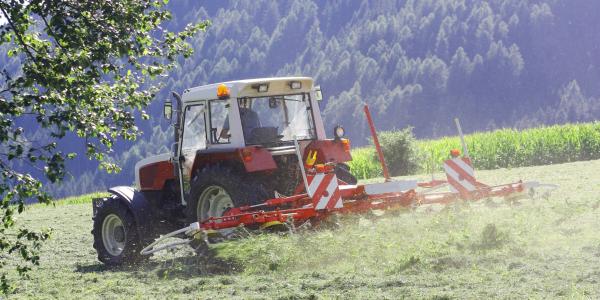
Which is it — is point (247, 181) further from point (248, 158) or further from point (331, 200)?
point (331, 200)

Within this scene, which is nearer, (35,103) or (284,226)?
(35,103)

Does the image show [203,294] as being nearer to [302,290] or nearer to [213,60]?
[302,290]

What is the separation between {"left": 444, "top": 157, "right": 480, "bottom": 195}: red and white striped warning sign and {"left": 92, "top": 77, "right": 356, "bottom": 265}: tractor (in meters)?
1.20

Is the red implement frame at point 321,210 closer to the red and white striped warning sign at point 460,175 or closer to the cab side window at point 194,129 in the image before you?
the red and white striped warning sign at point 460,175

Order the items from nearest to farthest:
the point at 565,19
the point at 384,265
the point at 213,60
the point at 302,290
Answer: the point at 302,290
the point at 384,265
the point at 565,19
the point at 213,60

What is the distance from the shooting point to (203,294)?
7.82 m

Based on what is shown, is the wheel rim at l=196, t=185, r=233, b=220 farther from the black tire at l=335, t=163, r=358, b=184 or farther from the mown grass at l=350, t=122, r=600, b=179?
the mown grass at l=350, t=122, r=600, b=179

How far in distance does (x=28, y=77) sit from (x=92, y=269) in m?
3.61

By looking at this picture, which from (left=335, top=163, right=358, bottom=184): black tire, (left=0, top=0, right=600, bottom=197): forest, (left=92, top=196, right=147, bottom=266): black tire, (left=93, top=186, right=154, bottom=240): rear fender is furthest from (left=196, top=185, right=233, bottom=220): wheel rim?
(left=0, top=0, right=600, bottom=197): forest

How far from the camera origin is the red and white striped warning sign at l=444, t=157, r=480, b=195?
10.8m

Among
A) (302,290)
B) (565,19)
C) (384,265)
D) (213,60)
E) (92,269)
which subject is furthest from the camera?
(213,60)

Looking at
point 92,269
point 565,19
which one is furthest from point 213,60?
point 92,269

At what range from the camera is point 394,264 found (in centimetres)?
827

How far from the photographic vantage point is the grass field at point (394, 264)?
7.07 meters
